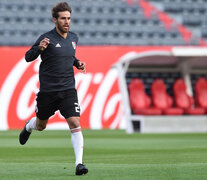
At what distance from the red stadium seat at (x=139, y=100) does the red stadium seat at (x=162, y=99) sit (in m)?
0.25

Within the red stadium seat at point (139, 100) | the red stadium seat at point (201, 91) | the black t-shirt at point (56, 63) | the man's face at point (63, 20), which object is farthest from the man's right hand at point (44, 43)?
the red stadium seat at point (201, 91)

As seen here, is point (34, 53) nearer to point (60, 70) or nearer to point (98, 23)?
point (60, 70)

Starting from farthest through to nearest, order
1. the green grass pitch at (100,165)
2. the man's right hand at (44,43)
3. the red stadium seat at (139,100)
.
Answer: the red stadium seat at (139,100)
the man's right hand at (44,43)
the green grass pitch at (100,165)

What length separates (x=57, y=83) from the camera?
6633 mm

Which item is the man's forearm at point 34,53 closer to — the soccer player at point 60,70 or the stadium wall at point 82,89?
the soccer player at point 60,70

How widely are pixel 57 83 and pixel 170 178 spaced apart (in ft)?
5.73

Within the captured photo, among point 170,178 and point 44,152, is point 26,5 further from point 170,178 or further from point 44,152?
point 170,178

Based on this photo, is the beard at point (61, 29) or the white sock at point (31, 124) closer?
the beard at point (61, 29)

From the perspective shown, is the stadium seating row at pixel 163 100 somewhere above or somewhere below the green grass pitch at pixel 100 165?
above

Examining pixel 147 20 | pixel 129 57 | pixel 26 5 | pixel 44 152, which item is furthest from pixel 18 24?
pixel 44 152

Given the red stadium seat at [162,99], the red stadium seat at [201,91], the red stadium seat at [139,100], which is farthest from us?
the red stadium seat at [201,91]

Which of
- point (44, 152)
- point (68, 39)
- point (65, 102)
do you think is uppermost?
point (68, 39)

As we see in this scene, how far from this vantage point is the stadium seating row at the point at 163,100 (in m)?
17.6

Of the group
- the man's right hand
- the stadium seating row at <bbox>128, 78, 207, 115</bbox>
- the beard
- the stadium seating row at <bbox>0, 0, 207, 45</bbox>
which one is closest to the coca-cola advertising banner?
the stadium seating row at <bbox>128, 78, 207, 115</bbox>
